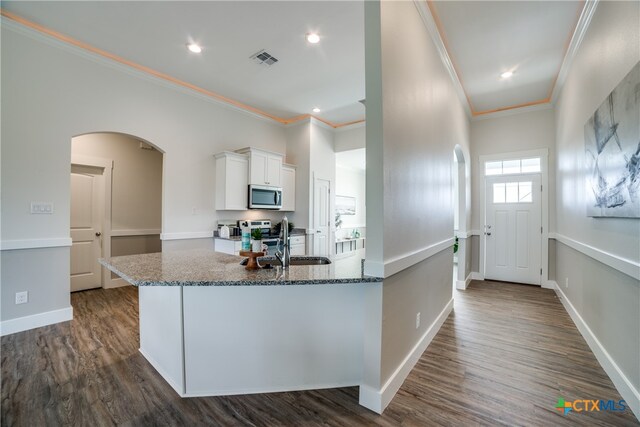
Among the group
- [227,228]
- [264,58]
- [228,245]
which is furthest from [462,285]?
[264,58]

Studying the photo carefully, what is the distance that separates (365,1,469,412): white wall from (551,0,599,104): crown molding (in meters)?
1.20

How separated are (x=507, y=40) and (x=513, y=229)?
323 centimetres

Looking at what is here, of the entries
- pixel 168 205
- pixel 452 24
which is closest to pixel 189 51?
pixel 168 205

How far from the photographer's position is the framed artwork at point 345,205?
736 cm

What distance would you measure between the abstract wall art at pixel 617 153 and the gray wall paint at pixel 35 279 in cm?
502

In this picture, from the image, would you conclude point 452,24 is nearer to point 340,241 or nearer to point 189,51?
point 189,51

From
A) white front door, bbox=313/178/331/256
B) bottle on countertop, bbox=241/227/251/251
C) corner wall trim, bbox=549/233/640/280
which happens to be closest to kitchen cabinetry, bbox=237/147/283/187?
white front door, bbox=313/178/331/256

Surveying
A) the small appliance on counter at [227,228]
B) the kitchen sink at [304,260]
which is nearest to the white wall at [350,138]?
the small appliance on counter at [227,228]

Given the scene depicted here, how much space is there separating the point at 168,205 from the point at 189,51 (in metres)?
2.00

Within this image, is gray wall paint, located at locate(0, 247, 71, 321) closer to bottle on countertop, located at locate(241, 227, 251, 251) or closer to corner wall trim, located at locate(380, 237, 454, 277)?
bottle on countertop, located at locate(241, 227, 251, 251)

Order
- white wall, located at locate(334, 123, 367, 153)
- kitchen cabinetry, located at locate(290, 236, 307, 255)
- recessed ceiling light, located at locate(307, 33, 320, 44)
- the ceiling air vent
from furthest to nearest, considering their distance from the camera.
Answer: white wall, located at locate(334, 123, 367, 153)
kitchen cabinetry, located at locate(290, 236, 307, 255)
the ceiling air vent
recessed ceiling light, located at locate(307, 33, 320, 44)

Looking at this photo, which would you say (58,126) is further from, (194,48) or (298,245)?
(298,245)

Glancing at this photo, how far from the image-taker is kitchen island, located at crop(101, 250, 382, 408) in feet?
5.91

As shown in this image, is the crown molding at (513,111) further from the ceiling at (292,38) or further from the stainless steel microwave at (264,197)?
the stainless steel microwave at (264,197)
